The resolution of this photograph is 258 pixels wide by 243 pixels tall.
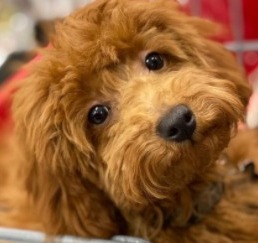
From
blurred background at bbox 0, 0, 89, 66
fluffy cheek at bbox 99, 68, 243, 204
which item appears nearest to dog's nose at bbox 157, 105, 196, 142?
fluffy cheek at bbox 99, 68, 243, 204

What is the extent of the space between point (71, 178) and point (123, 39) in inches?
12.9

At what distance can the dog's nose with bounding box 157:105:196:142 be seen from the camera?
1137 mm

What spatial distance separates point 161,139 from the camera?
3.78 ft

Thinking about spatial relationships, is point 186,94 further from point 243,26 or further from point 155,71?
point 243,26

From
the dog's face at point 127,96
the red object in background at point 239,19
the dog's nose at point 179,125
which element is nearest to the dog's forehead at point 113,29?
the dog's face at point 127,96

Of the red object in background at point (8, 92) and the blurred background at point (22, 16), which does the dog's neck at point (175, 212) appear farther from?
the blurred background at point (22, 16)

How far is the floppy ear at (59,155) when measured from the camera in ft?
4.33

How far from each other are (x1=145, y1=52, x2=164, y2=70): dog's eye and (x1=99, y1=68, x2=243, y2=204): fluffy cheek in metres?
Result: 0.04

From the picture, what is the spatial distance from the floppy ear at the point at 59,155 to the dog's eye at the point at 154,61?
6.3 inches

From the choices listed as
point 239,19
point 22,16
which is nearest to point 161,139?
point 239,19

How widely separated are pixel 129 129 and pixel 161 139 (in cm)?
11

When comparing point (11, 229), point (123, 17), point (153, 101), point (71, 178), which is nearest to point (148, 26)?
point (123, 17)

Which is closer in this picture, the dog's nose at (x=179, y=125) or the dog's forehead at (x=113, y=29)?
the dog's nose at (x=179, y=125)

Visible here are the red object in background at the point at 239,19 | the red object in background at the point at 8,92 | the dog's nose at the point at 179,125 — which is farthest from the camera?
the red object in background at the point at 239,19
